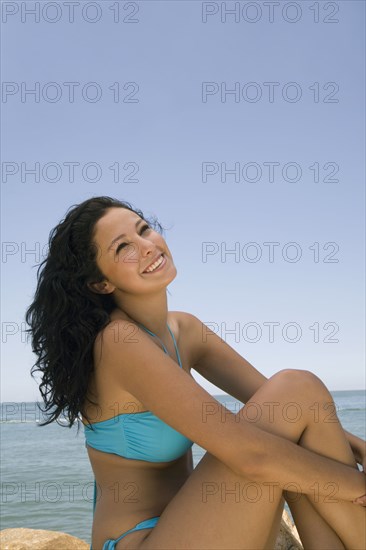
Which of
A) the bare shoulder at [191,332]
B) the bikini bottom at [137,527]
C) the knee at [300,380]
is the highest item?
the bare shoulder at [191,332]

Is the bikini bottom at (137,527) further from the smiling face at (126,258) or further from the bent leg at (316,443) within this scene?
the smiling face at (126,258)

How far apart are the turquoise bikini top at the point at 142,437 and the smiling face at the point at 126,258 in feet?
1.90

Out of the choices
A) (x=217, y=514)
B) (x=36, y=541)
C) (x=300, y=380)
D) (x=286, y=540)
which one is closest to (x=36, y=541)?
(x=36, y=541)

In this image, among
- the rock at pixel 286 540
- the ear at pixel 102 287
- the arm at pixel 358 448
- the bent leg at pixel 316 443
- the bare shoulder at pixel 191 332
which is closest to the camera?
the bent leg at pixel 316 443

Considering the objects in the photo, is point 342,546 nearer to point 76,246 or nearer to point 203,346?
point 203,346

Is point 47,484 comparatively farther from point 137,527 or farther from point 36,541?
point 137,527

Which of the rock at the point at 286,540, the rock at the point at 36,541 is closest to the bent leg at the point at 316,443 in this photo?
the rock at the point at 286,540

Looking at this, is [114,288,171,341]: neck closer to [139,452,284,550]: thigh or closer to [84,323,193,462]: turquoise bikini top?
[84,323,193,462]: turquoise bikini top

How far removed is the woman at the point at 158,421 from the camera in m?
2.28

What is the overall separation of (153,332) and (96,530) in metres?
0.89

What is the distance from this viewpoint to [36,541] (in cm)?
487

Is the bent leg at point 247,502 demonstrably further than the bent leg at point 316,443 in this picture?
No

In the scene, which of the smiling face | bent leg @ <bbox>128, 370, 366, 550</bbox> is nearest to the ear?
the smiling face

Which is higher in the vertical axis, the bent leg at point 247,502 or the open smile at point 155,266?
the open smile at point 155,266
